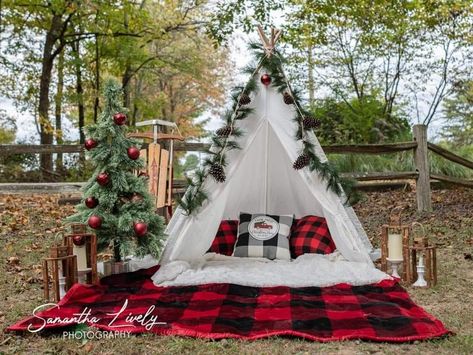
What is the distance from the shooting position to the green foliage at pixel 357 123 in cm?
997

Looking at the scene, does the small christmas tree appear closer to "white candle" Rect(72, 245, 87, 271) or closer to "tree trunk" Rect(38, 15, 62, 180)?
"white candle" Rect(72, 245, 87, 271)

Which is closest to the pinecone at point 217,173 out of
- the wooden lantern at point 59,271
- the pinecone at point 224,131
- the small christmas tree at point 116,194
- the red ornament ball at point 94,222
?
the pinecone at point 224,131

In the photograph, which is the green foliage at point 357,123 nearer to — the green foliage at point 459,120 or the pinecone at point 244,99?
the green foliage at point 459,120

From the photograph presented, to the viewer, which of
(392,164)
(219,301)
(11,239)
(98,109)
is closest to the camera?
(219,301)

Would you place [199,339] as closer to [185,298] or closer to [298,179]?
[185,298]

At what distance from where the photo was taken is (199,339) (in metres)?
2.83

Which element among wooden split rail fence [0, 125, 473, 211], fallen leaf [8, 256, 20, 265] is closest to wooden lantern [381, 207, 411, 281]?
wooden split rail fence [0, 125, 473, 211]

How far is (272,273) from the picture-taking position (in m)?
4.16

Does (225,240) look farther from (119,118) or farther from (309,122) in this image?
(119,118)

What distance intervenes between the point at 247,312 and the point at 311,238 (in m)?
1.74

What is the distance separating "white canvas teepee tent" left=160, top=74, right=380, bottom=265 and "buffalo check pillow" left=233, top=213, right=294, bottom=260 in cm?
33

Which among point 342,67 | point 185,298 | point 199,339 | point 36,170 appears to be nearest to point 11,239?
point 185,298

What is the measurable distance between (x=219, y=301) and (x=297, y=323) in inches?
27.2

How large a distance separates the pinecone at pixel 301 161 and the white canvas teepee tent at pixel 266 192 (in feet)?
0.31
